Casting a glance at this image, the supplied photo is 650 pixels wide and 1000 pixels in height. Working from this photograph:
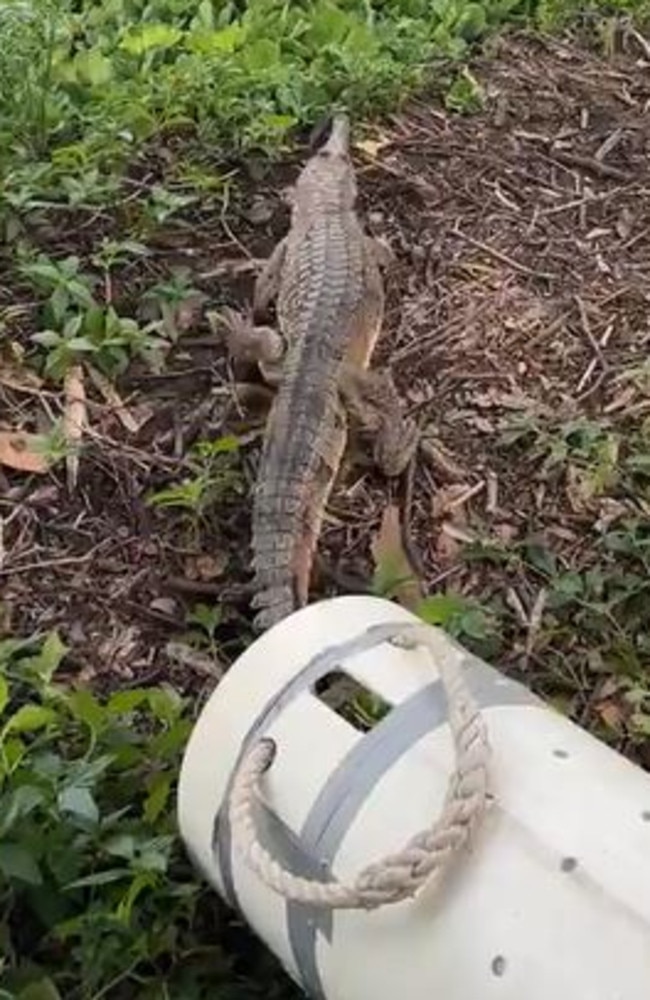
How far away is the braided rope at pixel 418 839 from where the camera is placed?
7.20 ft

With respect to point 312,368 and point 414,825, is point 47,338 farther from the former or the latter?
point 414,825

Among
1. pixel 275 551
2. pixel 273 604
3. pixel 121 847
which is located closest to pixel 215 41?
pixel 275 551

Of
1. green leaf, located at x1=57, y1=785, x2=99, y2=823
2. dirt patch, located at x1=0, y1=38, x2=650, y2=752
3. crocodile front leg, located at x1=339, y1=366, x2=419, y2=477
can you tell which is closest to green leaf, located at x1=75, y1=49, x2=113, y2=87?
dirt patch, located at x1=0, y1=38, x2=650, y2=752

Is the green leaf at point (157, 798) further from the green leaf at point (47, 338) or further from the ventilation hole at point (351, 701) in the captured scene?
the green leaf at point (47, 338)

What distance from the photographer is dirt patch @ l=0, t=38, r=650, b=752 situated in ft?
10.9

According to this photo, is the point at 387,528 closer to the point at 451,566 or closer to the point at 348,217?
the point at 451,566

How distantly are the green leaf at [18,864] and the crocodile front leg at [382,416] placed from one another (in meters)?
1.23

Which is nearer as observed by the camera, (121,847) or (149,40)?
(121,847)

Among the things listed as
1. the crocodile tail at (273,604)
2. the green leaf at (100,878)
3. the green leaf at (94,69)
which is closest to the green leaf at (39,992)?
the green leaf at (100,878)

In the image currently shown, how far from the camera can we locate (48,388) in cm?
369

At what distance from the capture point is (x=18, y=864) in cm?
261

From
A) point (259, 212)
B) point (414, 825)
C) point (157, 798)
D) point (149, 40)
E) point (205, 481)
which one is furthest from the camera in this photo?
point (149, 40)

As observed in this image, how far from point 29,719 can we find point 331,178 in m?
1.68

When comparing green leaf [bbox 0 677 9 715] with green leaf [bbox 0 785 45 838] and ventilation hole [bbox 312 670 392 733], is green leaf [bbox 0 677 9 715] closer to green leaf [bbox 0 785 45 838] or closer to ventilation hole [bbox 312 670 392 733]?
green leaf [bbox 0 785 45 838]
